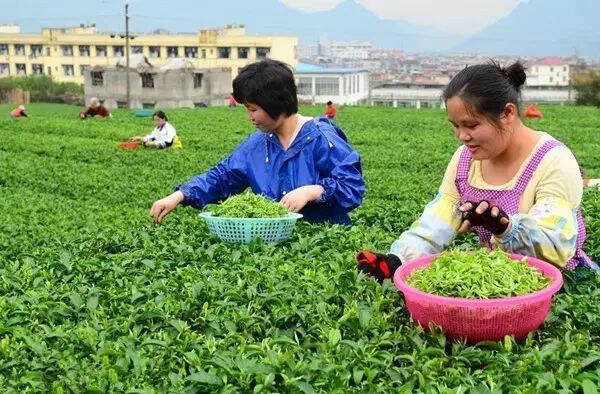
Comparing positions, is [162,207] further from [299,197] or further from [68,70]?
[68,70]

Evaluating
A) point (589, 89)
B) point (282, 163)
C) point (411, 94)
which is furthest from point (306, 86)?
point (282, 163)

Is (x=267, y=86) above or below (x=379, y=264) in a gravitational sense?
above

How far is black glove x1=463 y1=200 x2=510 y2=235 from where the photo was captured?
280 centimetres

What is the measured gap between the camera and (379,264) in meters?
3.40

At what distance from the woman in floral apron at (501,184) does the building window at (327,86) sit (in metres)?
84.6

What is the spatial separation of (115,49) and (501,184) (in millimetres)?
79401

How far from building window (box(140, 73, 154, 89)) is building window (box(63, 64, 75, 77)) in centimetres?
3498

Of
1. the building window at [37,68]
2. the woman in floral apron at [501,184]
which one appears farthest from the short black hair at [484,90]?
the building window at [37,68]

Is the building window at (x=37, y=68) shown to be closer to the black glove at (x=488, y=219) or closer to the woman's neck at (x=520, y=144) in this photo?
the woman's neck at (x=520, y=144)

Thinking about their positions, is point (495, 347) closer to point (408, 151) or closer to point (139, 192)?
point (139, 192)

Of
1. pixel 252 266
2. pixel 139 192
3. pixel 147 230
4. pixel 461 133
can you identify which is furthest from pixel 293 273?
pixel 139 192

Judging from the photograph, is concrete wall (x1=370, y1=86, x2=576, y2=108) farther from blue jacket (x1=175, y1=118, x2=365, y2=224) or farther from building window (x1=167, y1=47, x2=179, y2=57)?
blue jacket (x1=175, y1=118, x2=365, y2=224)

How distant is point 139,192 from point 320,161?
773cm

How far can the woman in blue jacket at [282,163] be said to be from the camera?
4223 mm
